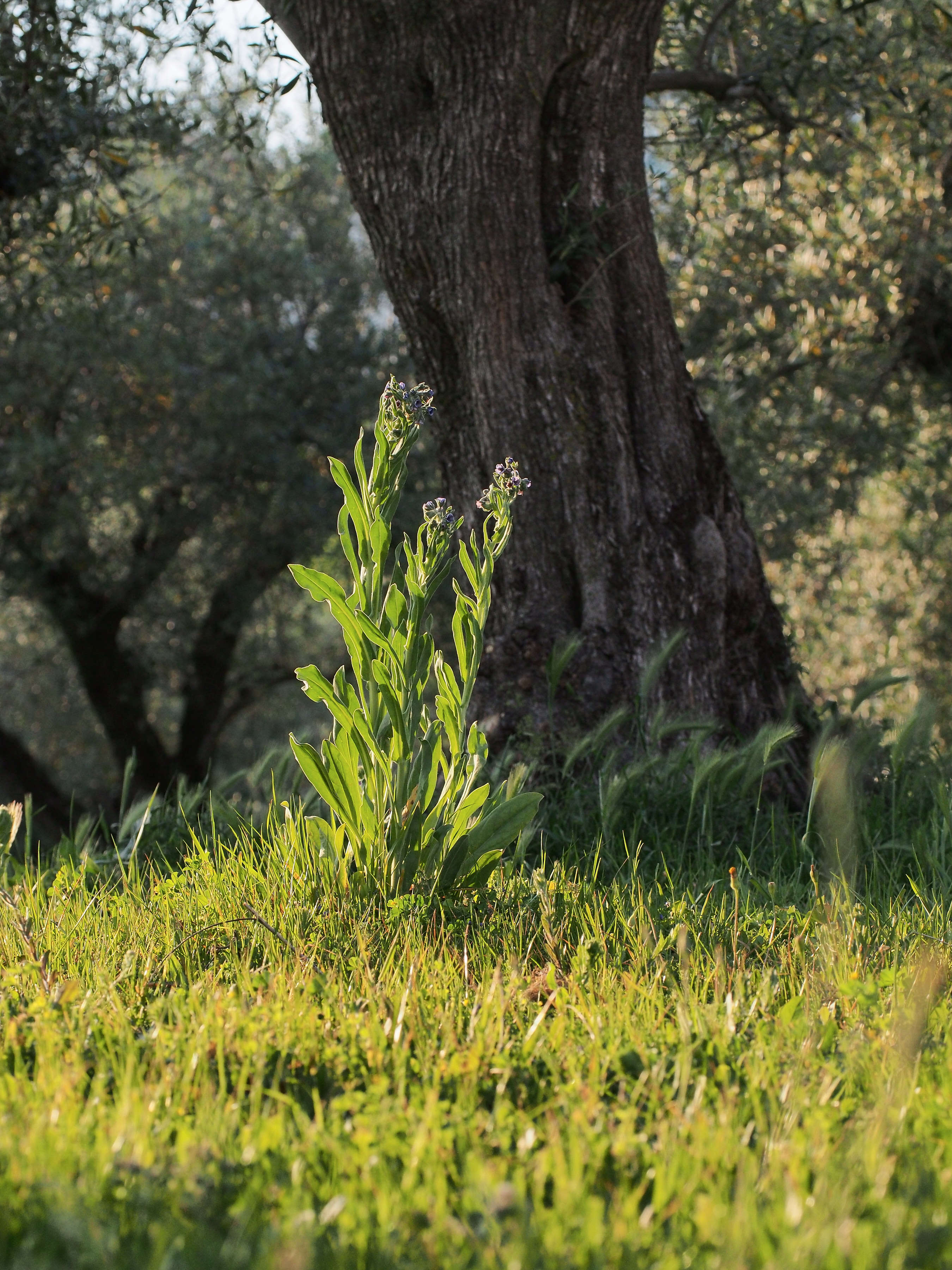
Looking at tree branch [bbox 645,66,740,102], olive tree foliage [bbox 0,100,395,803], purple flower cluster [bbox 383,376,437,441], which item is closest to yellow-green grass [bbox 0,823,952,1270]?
purple flower cluster [bbox 383,376,437,441]

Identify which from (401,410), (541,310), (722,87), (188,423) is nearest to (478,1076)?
(401,410)

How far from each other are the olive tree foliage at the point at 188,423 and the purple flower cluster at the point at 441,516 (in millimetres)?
6284

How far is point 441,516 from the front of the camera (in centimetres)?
294

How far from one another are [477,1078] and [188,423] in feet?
29.8

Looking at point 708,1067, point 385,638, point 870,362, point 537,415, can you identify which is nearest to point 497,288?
point 537,415

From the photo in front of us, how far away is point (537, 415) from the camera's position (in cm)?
432

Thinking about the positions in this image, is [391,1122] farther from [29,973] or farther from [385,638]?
[385,638]

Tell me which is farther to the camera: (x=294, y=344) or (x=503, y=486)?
(x=294, y=344)

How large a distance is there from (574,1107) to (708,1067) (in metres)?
0.31

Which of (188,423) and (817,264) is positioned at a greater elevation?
(817,264)

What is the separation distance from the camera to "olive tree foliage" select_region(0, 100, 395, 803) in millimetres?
Answer: 9789

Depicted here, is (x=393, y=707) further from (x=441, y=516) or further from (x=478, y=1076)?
(x=478, y=1076)

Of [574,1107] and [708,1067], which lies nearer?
[574,1107]

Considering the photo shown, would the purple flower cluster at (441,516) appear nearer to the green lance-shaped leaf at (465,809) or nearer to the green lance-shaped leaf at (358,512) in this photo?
the green lance-shaped leaf at (358,512)
